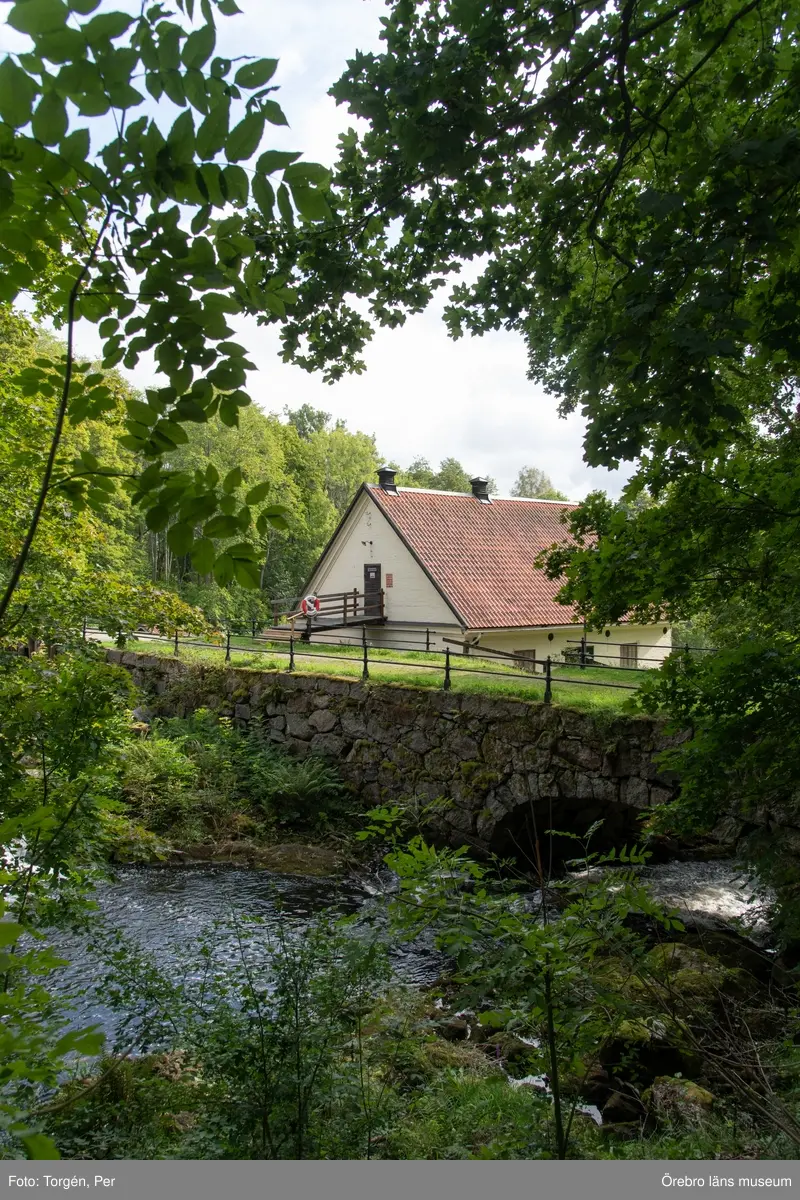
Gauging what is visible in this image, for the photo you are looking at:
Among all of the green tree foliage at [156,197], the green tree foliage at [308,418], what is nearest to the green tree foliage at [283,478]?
the green tree foliage at [308,418]

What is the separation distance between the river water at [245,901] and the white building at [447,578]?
7.61 meters

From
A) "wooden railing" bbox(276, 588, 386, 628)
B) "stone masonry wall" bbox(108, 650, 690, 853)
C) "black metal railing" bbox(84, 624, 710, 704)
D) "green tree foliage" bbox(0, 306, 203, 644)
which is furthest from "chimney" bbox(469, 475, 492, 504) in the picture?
"green tree foliage" bbox(0, 306, 203, 644)

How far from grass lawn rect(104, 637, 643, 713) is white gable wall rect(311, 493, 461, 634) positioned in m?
2.16


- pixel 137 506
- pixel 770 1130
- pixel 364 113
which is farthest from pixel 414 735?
pixel 137 506

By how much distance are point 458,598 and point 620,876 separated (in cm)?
1403

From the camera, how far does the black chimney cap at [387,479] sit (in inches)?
760

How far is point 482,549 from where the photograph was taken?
18.9 meters

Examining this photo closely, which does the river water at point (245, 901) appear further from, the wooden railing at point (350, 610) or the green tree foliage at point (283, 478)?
the wooden railing at point (350, 610)

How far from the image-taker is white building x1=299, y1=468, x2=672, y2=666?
17.0 metres

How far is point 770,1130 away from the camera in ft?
9.69

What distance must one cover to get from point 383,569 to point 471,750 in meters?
9.15

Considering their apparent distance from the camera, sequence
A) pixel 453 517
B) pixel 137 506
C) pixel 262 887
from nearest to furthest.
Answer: pixel 137 506 → pixel 262 887 → pixel 453 517

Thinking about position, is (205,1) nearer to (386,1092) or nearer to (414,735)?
(386,1092)

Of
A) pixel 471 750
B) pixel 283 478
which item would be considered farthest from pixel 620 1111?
pixel 283 478
